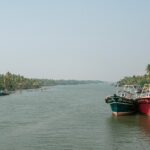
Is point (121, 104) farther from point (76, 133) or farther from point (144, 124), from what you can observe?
point (76, 133)

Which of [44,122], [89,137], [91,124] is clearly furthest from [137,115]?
[89,137]

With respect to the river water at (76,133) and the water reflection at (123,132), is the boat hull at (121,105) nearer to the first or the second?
the water reflection at (123,132)

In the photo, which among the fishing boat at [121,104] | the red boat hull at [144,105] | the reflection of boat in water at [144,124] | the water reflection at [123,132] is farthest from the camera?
the fishing boat at [121,104]

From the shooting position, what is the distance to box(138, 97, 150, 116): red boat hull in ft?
153

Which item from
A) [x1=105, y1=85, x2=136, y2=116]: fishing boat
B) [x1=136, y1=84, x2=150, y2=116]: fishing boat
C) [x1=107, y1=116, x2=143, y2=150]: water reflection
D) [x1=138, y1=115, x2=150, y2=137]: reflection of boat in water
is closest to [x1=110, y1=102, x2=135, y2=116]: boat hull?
[x1=105, y1=85, x2=136, y2=116]: fishing boat

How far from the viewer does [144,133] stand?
36.0 metres

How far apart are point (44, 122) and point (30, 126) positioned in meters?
3.78

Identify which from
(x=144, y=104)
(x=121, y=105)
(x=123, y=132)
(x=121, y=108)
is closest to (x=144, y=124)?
(x=123, y=132)

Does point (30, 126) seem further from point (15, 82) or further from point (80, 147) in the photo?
point (15, 82)

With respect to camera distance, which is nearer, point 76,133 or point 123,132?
point 76,133

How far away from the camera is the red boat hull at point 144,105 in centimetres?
4661

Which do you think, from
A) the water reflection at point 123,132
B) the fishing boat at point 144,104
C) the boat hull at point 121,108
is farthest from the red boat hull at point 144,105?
the water reflection at point 123,132

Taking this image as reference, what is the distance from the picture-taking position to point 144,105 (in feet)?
157

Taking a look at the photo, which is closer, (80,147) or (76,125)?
(80,147)
